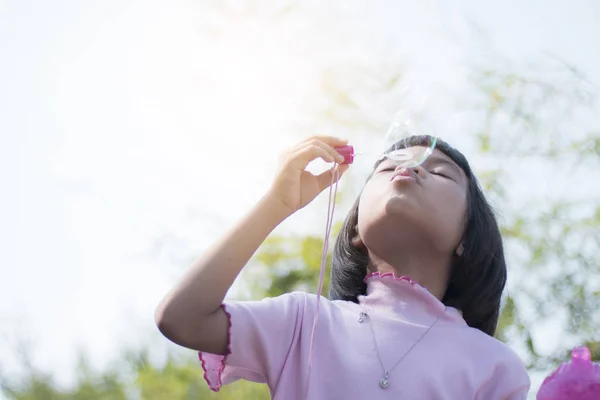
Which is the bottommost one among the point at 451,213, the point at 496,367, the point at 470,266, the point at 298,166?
the point at 496,367

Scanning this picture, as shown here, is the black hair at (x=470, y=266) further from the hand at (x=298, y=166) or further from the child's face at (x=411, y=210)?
the hand at (x=298, y=166)

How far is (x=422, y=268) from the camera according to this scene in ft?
6.48

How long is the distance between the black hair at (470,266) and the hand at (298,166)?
32 cm

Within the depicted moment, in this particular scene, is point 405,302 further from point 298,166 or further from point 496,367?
point 298,166

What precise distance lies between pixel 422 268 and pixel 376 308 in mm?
146

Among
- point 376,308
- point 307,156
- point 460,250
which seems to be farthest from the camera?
point 460,250

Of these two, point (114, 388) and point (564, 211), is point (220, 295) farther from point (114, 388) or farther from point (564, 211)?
point (114, 388)

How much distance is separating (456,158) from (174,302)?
2.78 feet

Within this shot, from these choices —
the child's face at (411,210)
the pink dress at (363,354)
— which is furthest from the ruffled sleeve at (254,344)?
the child's face at (411,210)

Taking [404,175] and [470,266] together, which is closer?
[404,175]

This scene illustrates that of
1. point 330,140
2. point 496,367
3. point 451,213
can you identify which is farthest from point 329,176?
point 496,367

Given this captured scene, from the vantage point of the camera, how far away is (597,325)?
18.2 feet

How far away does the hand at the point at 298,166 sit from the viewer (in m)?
1.80

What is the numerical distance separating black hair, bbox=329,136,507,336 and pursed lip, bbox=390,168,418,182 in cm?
20
